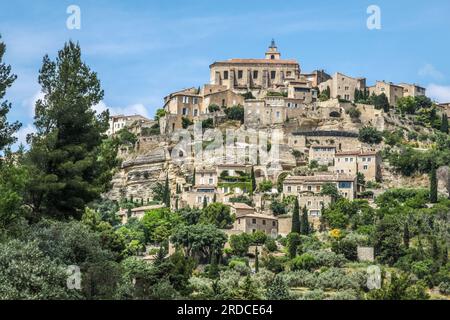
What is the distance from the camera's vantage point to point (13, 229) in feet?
84.4

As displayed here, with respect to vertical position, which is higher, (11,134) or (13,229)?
(11,134)

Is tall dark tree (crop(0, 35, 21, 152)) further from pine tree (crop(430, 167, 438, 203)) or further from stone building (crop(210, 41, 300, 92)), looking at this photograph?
stone building (crop(210, 41, 300, 92))

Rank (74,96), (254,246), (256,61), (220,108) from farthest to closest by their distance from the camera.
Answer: (256,61) < (220,108) < (254,246) < (74,96)

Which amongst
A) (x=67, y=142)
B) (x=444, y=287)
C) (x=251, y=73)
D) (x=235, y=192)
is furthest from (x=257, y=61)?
(x=67, y=142)

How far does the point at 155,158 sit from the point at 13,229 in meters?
62.1

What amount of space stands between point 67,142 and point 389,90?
68.3 meters

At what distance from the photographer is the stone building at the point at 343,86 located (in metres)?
93.8

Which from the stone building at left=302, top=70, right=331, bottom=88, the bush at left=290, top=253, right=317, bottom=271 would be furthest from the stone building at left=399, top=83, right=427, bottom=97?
the bush at left=290, top=253, right=317, bottom=271

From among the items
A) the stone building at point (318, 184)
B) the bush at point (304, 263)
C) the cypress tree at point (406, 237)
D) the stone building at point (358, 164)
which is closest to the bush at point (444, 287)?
the cypress tree at point (406, 237)

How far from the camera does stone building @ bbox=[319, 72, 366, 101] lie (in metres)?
93.8

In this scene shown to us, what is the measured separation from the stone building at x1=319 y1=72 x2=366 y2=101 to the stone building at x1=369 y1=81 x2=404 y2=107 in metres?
1.53

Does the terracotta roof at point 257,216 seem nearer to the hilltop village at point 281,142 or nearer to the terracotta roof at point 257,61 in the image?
the hilltop village at point 281,142

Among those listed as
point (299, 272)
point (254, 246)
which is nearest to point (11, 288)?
point (299, 272)
